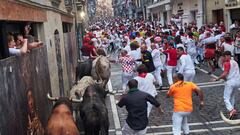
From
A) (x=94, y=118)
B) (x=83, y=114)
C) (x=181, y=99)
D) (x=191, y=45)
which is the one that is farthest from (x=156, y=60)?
(x=94, y=118)

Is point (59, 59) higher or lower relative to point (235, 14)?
lower

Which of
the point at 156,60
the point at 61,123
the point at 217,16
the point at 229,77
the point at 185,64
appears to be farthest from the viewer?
the point at 217,16

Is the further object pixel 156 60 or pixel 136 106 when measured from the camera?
pixel 156 60

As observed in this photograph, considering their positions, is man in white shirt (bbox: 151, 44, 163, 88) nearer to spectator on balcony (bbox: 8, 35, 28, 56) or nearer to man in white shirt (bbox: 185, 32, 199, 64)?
man in white shirt (bbox: 185, 32, 199, 64)

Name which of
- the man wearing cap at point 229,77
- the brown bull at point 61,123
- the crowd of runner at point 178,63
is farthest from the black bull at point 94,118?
the man wearing cap at point 229,77

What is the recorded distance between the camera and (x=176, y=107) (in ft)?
29.1

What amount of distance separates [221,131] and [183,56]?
3.27m

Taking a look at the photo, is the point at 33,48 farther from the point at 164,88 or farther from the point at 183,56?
the point at 164,88

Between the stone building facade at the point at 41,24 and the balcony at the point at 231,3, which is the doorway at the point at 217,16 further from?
the stone building facade at the point at 41,24

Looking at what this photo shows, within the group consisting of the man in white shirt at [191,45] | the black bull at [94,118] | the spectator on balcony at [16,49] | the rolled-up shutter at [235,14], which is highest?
the rolled-up shutter at [235,14]

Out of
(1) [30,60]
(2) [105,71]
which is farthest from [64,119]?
(2) [105,71]

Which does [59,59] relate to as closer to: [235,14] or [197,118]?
[197,118]

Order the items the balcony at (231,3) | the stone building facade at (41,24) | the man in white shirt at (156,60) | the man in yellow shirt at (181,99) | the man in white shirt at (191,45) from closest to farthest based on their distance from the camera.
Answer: the stone building facade at (41,24), the man in yellow shirt at (181,99), the man in white shirt at (156,60), the man in white shirt at (191,45), the balcony at (231,3)

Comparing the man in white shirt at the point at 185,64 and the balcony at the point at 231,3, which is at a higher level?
the balcony at the point at 231,3
